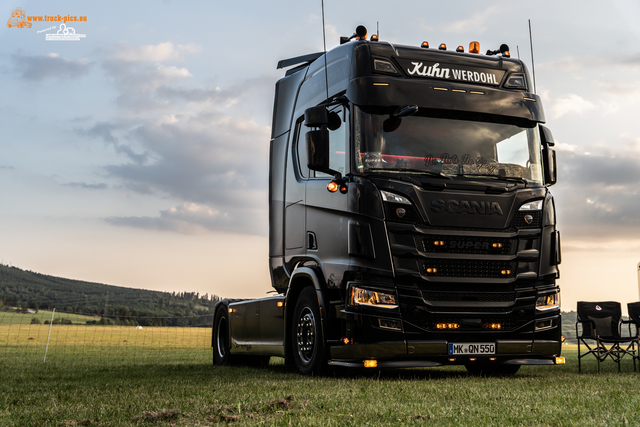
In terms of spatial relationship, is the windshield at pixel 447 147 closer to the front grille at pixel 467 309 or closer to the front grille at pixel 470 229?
the front grille at pixel 470 229

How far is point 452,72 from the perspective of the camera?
8.76m

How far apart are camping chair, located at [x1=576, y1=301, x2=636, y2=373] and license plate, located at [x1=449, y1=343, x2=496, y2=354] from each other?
10.8ft

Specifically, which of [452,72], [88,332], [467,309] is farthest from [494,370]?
[88,332]

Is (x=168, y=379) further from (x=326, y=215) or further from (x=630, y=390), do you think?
(x=630, y=390)

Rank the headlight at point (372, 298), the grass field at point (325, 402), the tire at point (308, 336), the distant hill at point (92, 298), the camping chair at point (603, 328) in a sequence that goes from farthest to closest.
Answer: the distant hill at point (92, 298) → the camping chair at point (603, 328) → the tire at point (308, 336) → the headlight at point (372, 298) → the grass field at point (325, 402)

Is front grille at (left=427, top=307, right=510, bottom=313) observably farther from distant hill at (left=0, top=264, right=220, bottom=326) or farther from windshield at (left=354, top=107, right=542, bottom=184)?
distant hill at (left=0, top=264, right=220, bottom=326)

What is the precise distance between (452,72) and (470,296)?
295 cm

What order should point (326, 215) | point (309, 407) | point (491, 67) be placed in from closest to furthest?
point (309, 407) < point (326, 215) < point (491, 67)

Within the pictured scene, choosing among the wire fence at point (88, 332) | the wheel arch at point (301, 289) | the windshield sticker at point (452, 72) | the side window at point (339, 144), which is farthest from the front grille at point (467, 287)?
the wire fence at point (88, 332)

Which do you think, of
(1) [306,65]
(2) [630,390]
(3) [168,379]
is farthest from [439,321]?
(1) [306,65]

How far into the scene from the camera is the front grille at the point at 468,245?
786 centimetres

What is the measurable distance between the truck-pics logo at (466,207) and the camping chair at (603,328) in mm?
3848

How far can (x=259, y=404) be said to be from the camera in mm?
5473

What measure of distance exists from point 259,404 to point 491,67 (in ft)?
18.9
